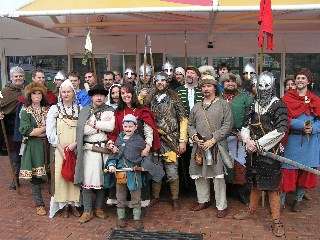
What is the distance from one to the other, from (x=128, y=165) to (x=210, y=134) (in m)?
1.06

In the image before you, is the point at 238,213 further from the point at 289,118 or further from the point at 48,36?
the point at 48,36

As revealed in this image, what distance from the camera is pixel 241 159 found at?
5.77 m

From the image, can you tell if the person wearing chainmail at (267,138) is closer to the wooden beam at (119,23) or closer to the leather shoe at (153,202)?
the leather shoe at (153,202)

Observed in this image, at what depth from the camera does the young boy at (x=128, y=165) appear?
5.01m

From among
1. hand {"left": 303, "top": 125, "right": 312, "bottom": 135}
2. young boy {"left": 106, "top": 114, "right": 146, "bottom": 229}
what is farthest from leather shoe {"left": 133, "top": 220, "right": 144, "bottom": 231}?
hand {"left": 303, "top": 125, "right": 312, "bottom": 135}

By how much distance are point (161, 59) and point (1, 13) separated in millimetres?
4337

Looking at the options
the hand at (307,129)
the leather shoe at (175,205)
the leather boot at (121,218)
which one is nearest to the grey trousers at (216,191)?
the leather shoe at (175,205)

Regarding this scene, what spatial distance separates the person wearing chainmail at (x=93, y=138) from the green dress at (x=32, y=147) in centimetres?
61

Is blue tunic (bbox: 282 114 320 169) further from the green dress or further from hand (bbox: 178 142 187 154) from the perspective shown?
the green dress

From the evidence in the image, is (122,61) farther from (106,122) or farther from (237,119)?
(106,122)

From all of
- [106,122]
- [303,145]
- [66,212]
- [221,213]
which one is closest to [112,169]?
[106,122]

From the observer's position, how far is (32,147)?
216 inches

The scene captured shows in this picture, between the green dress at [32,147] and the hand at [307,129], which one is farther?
the green dress at [32,147]

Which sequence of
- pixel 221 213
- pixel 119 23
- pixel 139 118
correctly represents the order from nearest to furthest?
pixel 139 118
pixel 221 213
pixel 119 23
